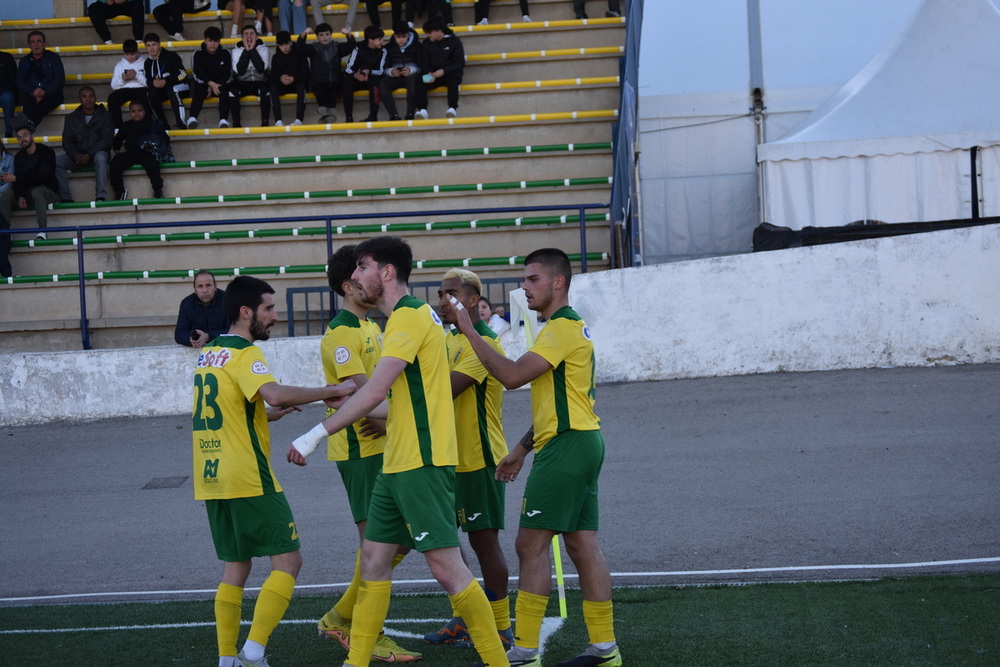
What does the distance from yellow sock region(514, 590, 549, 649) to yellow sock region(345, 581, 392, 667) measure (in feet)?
2.28

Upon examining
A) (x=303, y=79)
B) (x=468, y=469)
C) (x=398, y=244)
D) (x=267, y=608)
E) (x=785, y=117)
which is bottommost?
(x=267, y=608)

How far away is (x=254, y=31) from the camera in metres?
17.5

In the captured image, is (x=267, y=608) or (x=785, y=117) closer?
(x=267, y=608)

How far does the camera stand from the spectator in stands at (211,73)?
1756cm

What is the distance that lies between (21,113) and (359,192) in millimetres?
5248

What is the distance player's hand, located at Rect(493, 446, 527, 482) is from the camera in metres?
5.46

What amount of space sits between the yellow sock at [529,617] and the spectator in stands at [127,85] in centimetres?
1374

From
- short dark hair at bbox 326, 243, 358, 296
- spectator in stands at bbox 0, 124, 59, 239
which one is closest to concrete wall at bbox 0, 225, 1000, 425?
spectator in stands at bbox 0, 124, 59, 239

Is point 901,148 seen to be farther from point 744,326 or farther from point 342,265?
point 342,265

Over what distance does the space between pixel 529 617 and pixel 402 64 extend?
13137 millimetres

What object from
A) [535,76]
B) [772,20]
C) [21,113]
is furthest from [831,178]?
[21,113]

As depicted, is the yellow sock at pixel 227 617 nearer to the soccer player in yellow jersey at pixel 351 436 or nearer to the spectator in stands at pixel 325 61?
the soccer player in yellow jersey at pixel 351 436

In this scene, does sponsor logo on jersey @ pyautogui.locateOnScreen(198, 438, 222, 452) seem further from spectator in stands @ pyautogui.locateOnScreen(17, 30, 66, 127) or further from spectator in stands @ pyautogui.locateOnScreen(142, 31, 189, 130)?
spectator in stands @ pyautogui.locateOnScreen(17, 30, 66, 127)

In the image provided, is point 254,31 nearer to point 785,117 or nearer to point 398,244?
point 785,117
